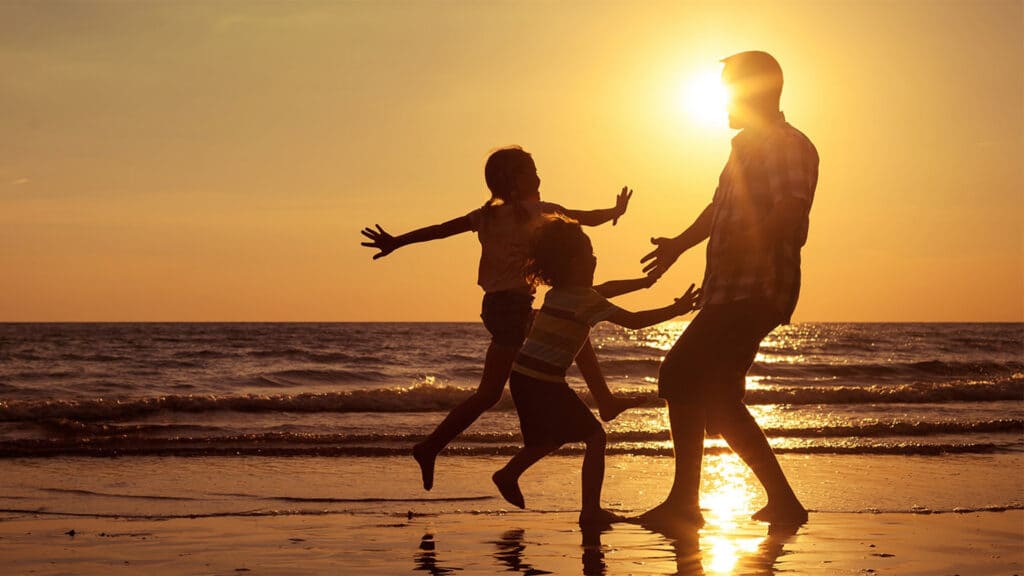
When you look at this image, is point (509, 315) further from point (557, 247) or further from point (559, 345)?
point (557, 247)

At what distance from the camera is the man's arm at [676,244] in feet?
18.1

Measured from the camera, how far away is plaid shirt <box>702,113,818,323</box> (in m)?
5.19

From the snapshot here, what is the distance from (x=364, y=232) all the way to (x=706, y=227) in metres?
1.76

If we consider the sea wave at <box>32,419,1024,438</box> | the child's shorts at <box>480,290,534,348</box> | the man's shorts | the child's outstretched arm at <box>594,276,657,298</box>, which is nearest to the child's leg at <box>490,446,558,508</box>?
the child's shorts at <box>480,290,534,348</box>

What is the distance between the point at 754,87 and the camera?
5422 millimetres

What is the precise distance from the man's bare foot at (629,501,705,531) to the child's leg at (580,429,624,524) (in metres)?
0.23

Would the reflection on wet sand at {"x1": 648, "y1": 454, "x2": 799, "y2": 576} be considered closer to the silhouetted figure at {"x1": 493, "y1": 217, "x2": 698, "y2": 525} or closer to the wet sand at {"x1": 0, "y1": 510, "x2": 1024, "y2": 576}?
the wet sand at {"x1": 0, "y1": 510, "x2": 1024, "y2": 576}

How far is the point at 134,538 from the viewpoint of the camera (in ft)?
18.4

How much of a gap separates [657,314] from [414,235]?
139cm

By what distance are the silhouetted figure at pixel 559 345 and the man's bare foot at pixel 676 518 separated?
0.33m

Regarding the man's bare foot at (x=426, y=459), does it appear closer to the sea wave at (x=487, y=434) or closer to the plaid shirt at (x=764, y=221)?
the plaid shirt at (x=764, y=221)

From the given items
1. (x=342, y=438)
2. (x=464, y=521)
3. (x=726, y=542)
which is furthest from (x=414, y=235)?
(x=342, y=438)

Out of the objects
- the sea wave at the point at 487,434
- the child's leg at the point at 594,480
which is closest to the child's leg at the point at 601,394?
the child's leg at the point at 594,480

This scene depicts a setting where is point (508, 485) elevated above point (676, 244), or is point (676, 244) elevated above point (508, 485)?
point (676, 244)
